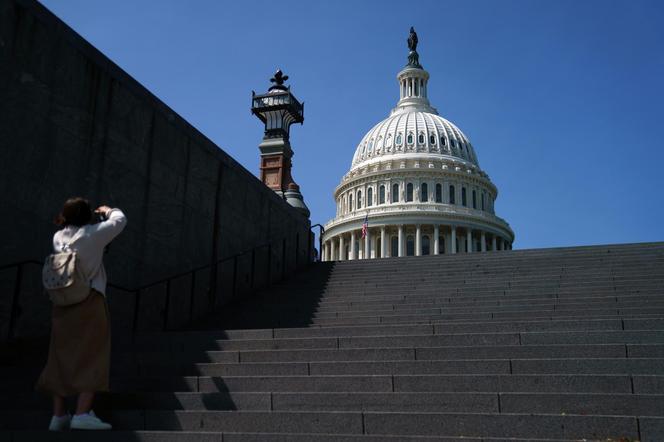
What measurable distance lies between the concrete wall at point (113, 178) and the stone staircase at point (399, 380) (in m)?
2.04

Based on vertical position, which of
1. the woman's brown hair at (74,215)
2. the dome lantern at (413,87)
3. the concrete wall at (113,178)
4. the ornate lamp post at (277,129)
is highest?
the dome lantern at (413,87)

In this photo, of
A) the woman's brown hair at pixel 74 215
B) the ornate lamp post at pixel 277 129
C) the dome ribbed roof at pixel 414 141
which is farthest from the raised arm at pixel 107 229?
the dome ribbed roof at pixel 414 141

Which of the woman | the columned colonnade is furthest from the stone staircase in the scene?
the columned colonnade

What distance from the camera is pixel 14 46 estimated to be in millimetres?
9430

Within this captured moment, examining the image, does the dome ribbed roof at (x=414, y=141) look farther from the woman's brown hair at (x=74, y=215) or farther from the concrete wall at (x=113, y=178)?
the woman's brown hair at (x=74, y=215)

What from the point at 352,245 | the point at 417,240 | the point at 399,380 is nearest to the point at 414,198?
the point at 417,240

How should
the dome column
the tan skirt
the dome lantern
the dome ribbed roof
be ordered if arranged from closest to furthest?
the tan skirt → the dome column → the dome ribbed roof → the dome lantern

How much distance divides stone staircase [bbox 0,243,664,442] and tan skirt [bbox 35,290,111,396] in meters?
0.39

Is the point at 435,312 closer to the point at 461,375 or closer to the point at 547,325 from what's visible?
the point at 547,325

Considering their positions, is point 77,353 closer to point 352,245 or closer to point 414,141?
point 352,245

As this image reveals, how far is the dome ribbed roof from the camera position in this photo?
94.6 m

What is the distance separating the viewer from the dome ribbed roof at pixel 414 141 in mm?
94562

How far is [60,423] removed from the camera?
530 cm

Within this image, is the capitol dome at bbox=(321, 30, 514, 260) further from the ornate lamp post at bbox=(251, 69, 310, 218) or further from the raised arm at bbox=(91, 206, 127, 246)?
the raised arm at bbox=(91, 206, 127, 246)
